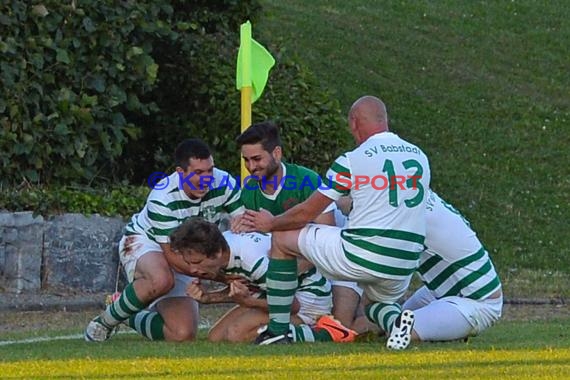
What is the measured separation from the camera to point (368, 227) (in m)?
8.33

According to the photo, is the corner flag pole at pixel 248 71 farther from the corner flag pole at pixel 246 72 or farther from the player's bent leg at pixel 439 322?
the player's bent leg at pixel 439 322

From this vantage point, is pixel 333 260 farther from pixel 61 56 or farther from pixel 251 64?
pixel 61 56

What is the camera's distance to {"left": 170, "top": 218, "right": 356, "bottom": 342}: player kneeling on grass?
343 inches

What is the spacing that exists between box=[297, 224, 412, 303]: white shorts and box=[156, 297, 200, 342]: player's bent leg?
1.30m

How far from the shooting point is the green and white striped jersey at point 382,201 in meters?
8.28

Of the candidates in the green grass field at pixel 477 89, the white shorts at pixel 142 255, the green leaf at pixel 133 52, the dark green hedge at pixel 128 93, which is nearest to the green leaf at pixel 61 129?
the dark green hedge at pixel 128 93

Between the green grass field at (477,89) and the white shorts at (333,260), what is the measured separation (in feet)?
18.1

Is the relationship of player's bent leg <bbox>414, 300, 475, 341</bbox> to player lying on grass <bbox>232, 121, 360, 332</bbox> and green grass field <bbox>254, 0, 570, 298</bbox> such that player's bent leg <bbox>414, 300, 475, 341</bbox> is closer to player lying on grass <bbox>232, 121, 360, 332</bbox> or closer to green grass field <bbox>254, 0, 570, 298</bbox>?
player lying on grass <bbox>232, 121, 360, 332</bbox>

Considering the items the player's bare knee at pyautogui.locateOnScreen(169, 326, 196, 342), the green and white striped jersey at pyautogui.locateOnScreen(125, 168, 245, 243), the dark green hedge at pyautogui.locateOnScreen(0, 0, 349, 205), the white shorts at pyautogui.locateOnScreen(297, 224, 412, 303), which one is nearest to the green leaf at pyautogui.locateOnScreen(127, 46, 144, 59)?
the dark green hedge at pyautogui.locateOnScreen(0, 0, 349, 205)

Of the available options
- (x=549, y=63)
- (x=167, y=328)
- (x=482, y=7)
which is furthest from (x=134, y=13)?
(x=482, y=7)

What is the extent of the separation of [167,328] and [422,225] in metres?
2.09

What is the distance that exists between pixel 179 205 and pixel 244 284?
0.89m

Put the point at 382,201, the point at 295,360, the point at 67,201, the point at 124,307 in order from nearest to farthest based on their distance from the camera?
the point at 295,360
the point at 382,201
the point at 124,307
the point at 67,201

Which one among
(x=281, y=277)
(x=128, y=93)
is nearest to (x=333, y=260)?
(x=281, y=277)
